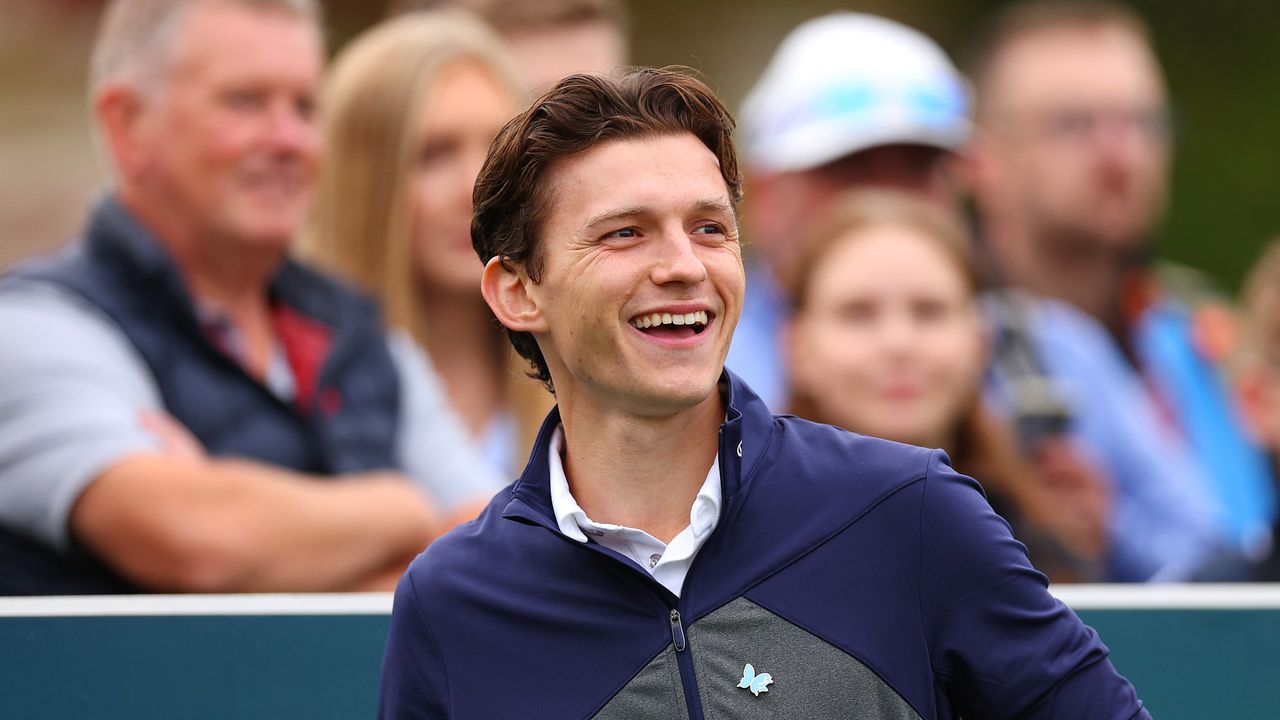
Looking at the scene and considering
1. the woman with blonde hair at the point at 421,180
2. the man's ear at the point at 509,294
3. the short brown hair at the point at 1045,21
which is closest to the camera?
the man's ear at the point at 509,294

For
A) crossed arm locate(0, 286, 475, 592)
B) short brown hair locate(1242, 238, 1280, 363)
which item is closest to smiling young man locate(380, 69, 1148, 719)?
crossed arm locate(0, 286, 475, 592)

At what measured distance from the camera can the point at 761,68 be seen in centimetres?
973

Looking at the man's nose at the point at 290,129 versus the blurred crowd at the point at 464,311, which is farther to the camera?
the man's nose at the point at 290,129

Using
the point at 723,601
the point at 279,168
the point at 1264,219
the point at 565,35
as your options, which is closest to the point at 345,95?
the point at 279,168

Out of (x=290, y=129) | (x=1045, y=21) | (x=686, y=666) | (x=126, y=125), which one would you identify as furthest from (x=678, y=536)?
(x=1045, y=21)

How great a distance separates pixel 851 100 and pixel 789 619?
3170 mm

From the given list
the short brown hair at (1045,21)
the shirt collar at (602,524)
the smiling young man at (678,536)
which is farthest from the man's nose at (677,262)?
the short brown hair at (1045,21)

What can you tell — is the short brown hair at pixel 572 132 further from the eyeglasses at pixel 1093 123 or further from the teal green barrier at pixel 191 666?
the eyeglasses at pixel 1093 123

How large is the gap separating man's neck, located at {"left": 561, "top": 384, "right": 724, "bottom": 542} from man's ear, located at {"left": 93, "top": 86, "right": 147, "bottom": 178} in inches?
72.5

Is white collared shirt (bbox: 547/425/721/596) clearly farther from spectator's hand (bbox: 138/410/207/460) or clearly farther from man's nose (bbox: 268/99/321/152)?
man's nose (bbox: 268/99/321/152)

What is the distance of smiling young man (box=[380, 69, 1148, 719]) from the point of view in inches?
71.9

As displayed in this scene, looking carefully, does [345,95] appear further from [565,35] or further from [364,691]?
[364,691]

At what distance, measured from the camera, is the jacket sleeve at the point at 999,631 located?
70.7 inches

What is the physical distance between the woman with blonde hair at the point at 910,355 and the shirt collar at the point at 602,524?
204cm
